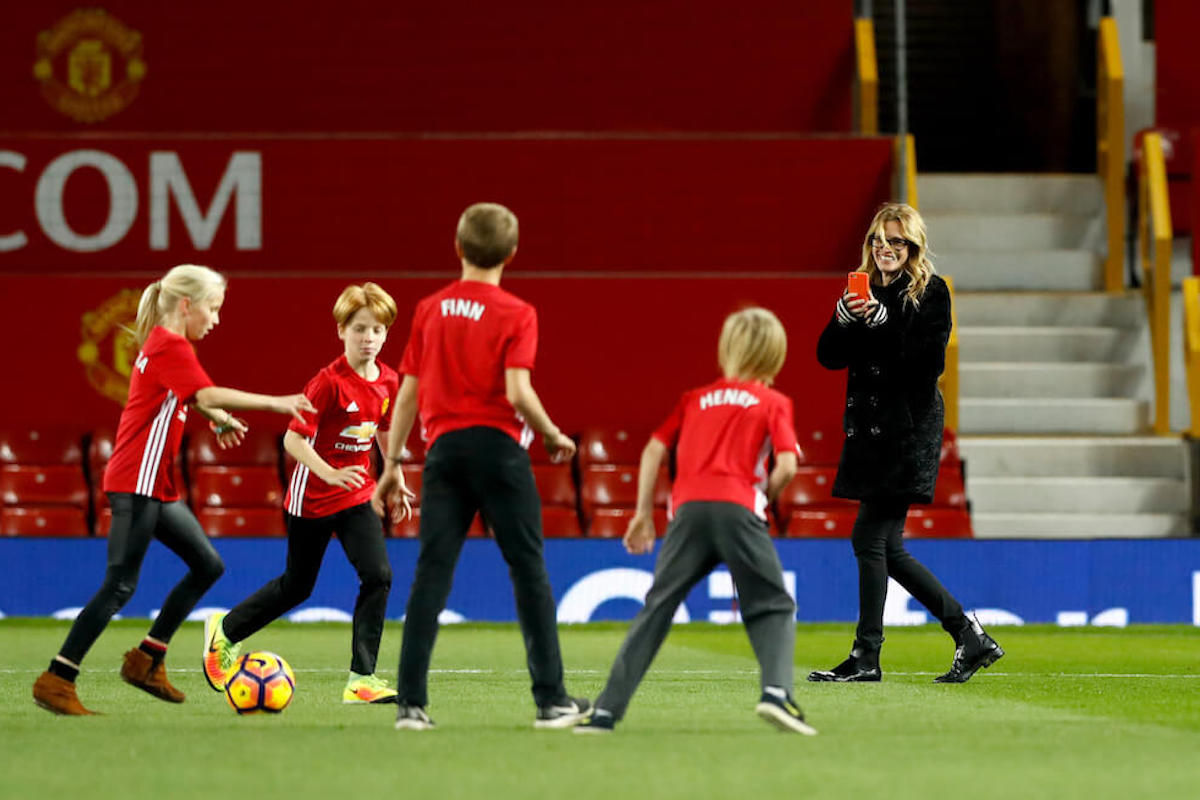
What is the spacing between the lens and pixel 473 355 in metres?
5.86

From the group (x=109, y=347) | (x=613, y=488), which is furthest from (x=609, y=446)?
(x=109, y=347)

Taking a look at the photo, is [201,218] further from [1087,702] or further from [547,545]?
→ [1087,702]

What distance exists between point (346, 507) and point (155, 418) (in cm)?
79

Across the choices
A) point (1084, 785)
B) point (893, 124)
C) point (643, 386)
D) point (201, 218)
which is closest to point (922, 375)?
point (1084, 785)

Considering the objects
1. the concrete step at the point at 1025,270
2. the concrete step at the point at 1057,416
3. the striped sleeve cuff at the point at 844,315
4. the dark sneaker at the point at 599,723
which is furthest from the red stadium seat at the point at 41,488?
the dark sneaker at the point at 599,723

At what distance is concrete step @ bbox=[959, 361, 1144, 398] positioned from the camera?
14570mm

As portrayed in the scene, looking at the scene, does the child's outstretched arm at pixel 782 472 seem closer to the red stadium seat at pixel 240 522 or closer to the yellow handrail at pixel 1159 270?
the red stadium seat at pixel 240 522

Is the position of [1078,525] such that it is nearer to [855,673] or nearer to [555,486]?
[555,486]

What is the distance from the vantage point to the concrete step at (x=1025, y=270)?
1532cm

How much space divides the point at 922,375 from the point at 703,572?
2.12 m

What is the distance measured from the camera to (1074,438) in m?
14.1

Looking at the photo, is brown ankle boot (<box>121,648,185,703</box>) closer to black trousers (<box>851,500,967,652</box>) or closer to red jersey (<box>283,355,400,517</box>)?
red jersey (<box>283,355,400,517</box>)

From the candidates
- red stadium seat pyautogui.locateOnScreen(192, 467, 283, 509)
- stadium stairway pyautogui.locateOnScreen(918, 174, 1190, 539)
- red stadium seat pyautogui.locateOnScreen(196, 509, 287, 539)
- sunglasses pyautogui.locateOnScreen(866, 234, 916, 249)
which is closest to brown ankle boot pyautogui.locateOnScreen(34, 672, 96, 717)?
sunglasses pyautogui.locateOnScreen(866, 234, 916, 249)

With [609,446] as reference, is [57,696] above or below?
below
